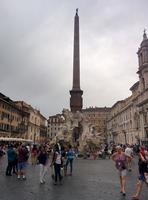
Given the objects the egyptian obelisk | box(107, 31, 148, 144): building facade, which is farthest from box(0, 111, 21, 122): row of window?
box(107, 31, 148, 144): building facade

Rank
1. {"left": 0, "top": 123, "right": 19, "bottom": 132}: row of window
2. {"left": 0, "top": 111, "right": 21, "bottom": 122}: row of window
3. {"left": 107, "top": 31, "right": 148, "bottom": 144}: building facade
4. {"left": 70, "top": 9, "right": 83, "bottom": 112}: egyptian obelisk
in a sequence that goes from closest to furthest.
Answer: {"left": 70, "top": 9, "right": 83, "bottom": 112}: egyptian obelisk < {"left": 0, "top": 111, "right": 21, "bottom": 122}: row of window < {"left": 0, "top": 123, "right": 19, "bottom": 132}: row of window < {"left": 107, "top": 31, "right": 148, "bottom": 144}: building facade

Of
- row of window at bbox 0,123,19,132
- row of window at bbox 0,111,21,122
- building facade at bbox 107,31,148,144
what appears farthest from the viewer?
building facade at bbox 107,31,148,144

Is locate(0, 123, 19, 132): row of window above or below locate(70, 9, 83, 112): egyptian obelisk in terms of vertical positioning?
below

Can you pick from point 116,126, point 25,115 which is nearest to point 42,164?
point 25,115

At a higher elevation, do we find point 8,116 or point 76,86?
point 76,86

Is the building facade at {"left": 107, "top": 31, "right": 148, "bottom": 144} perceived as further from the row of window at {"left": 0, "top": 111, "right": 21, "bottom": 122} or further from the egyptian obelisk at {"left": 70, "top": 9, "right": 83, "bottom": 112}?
the row of window at {"left": 0, "top": 111, "right": 21, "bottom": 122}

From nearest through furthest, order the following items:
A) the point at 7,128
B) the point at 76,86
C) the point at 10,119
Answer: the point at 76,86 < the point at 7,128 < the point at 10,119

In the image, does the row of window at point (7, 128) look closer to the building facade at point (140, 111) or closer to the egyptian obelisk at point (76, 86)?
the egyptian obelisk at point (76, 86)

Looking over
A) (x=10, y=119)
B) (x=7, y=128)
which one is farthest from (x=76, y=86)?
(x=10, y=119)

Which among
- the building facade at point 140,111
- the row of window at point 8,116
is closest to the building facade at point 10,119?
the row of window at point 8,116

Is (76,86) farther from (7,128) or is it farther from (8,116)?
(7,128)

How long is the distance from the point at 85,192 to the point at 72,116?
23391mm

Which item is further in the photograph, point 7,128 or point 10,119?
point 10,119

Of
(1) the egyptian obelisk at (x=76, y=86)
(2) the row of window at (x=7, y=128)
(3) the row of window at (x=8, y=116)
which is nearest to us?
(1) the egyptian obelisk at (x=76, y=86)
